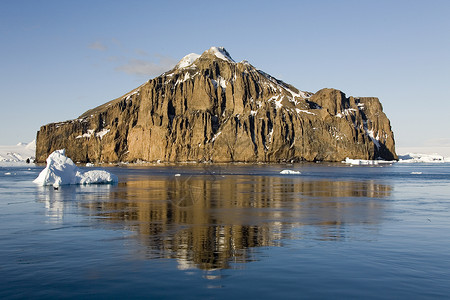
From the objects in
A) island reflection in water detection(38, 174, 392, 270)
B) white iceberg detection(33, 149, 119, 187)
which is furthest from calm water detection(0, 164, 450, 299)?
white iceberg detection(33, 149, 119, 187)

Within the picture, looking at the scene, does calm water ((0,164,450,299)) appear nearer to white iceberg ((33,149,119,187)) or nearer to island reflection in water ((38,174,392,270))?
island reflection in water ((38,174,392,270))

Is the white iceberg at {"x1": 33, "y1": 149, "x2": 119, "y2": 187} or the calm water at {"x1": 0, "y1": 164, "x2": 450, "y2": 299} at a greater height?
the white iceberg at {"x1": 33, "y1": 149, "x2": 119, "y2": 187}

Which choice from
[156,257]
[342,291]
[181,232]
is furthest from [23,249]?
[342,291]

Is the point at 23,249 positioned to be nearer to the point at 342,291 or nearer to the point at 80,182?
the point at 342,291

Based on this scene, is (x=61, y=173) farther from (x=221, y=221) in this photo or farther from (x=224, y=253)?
(x=224, y=253)

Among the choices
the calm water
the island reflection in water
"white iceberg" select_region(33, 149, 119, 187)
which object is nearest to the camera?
Answer: the calm water

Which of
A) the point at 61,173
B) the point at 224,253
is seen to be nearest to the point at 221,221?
the point at 224,253

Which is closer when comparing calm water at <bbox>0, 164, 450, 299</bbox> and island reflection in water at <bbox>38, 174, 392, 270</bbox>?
calm water at <bbox>0, 164, 450, 299</bbox>

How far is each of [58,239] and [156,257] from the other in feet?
24.0

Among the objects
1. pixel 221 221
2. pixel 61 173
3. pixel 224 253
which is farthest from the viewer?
pixel 61 173

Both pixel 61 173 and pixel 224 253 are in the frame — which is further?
pixel 61 173

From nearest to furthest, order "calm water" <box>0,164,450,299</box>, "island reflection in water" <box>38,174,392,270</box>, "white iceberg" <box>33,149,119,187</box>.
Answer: "calm water" <box>0,164,450,299</box>, "island reflection in water" <box>38,174,392,270</box>, "white iceberg" <box>33,149,119,187</box>

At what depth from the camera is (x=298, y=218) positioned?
30.6 meters

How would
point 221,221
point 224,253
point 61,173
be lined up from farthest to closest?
1. point 61,173
2. point 221,221
3. point 224,253
